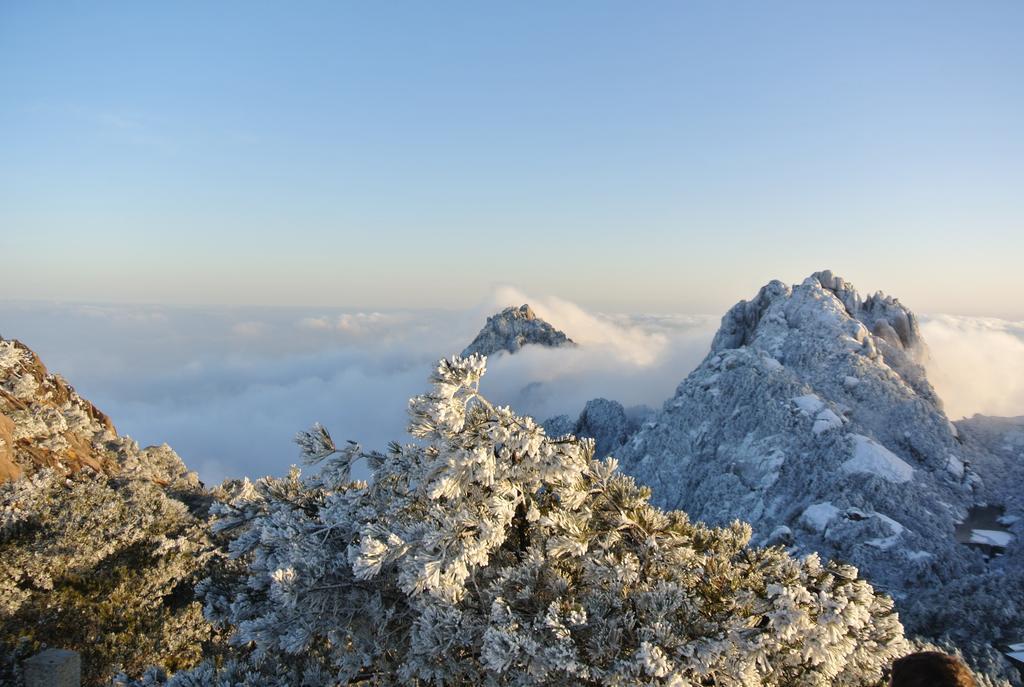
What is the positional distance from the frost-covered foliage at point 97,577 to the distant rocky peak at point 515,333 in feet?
338

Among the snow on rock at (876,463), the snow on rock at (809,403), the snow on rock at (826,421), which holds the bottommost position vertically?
the snow on rock at (876,463)

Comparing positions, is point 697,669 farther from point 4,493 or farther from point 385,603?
point 4,493

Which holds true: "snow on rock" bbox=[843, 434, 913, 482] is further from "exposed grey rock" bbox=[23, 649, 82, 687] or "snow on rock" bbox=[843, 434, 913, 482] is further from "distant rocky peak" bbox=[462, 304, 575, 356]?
"distant rocky peak" bbox=[462, 304, 575, 356]

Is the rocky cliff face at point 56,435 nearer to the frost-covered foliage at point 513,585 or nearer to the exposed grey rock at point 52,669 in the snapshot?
the exposed grey rock at point 52,669

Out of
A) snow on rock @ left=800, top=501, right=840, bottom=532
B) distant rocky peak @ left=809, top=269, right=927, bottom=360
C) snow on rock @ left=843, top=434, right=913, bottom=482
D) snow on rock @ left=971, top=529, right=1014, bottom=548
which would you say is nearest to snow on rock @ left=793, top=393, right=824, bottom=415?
snow on rock @ left=843, top=434, right=913, bottom=482

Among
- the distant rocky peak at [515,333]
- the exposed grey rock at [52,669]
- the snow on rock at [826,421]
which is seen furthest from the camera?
the distant rocky peak at [515,333]

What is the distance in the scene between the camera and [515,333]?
4793 inches

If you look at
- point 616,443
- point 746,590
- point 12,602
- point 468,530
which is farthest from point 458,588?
point 616,443

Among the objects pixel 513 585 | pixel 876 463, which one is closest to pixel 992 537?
pixel 876 463

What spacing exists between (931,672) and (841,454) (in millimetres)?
39975

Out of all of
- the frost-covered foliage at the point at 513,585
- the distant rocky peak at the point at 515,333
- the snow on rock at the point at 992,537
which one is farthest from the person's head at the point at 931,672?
the distant rocky peak at the point at 515,333

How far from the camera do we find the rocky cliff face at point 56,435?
55.5 feet

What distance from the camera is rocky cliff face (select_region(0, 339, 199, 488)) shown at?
16.9m

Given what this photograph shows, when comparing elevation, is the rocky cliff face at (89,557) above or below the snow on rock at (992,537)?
above
